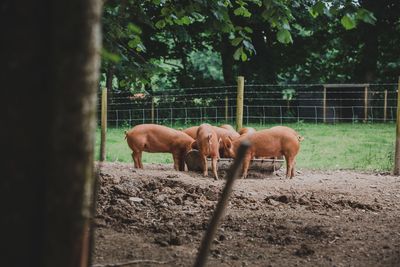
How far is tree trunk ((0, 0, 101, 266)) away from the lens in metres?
1.41

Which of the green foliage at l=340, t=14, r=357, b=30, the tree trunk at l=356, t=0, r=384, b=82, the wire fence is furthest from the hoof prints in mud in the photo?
the tree trunk at l=356, t=0, r=384, b=82

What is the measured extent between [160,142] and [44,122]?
7.16 metres

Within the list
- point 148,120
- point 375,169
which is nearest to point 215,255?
point 375,169

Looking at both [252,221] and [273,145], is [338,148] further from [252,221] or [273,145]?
[252,221]

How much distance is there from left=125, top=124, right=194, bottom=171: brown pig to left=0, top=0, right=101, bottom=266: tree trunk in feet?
22.6

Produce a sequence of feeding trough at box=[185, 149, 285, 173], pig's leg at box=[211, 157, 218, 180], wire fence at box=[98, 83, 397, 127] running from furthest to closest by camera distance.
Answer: wire fence at box=[98, 83, 397, 127]
feeding trough at box=[185, 149, 285, 173]
pig's leg at box=[211, 157, 218, 180]

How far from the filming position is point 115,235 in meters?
4.11

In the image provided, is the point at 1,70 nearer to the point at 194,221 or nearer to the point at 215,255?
the point at 215,255

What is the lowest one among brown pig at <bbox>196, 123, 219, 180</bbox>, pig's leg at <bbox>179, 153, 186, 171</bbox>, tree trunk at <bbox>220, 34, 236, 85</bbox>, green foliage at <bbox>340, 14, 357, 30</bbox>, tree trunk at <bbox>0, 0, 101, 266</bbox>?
pig's leg at <bbox>179, 153, 186, 171</bbox>

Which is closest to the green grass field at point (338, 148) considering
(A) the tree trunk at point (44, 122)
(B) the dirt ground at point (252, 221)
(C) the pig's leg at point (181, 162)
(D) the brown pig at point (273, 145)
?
(C) the pig's leg at point (181, 162)

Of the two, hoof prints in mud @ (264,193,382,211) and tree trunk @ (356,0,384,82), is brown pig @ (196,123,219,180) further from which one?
tree trunk @ (356,0,384,82)

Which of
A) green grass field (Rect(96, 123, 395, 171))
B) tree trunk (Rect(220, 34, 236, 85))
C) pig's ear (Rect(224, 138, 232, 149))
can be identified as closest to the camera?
pig's ear (Rect(224, 138, 232, 149))

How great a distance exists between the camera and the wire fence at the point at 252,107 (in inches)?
733

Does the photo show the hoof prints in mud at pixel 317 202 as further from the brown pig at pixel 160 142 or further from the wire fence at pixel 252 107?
the wire fence at pixel 252 107
